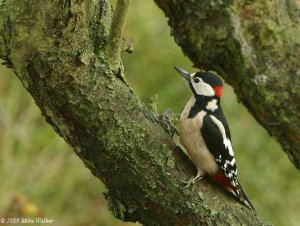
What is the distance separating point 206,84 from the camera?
3.12 meters

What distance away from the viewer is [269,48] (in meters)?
2.00

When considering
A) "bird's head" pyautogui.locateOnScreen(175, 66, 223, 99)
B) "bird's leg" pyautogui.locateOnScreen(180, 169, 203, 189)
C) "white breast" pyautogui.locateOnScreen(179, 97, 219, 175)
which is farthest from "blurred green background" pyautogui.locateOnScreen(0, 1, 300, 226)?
"bird's leg" pyautogui.locateOnScreen(180, 169, 203, 189)

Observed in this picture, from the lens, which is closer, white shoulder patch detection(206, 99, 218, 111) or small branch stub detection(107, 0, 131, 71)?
small branch stub detection(107, 0, 131, 71)

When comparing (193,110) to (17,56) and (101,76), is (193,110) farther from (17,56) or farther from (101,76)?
(17,56)

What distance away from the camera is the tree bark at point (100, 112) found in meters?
2.06

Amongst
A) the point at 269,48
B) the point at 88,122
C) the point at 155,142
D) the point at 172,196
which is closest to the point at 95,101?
the point at 88,122

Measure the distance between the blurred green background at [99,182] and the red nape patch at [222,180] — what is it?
8.52ft

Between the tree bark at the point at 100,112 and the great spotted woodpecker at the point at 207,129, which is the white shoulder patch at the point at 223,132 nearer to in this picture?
the great spotted woodpecker at the point at 207,129

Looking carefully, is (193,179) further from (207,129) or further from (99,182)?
(99,182)

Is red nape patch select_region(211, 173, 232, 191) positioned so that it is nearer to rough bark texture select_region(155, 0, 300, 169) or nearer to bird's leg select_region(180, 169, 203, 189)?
bird's leg select_region(180, 169, 203, 189)

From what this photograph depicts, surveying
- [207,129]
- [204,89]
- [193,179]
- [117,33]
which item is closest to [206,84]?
[204,89]

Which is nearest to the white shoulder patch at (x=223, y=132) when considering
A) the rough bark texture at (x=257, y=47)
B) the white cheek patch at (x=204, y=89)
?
the white cheek patch at (x=204, y=89)

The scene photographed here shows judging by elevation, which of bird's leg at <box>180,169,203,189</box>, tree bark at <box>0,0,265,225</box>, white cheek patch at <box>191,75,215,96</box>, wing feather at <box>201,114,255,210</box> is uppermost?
tree bark at <box>0,0,265,225</box>

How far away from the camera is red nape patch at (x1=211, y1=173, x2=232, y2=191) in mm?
2556
